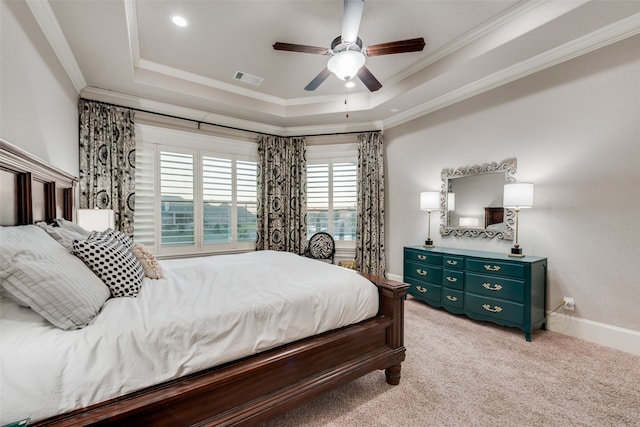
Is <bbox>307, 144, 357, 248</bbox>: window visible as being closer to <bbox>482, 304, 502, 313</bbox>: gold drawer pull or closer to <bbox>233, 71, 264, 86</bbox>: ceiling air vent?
<bbox>233, 71, 264, 86</bbox>: ceiling air vent

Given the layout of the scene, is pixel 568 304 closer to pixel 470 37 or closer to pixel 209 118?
pixel 470 37

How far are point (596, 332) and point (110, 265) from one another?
3.87m

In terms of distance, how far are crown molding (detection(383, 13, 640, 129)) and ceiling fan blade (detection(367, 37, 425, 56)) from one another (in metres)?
1.42

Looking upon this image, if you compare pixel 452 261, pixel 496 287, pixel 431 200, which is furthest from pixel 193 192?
pixel 496 287

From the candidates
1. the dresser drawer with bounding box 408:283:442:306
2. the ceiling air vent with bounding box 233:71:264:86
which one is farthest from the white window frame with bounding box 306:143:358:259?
the ceiling air vent with bounding box 233:71:264:86

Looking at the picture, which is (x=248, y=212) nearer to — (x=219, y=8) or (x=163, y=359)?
(x=219, y=8)

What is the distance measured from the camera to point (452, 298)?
3113 millimetres

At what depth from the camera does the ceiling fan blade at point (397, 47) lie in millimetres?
2242

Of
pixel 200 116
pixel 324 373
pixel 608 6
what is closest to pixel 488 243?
pixel 608 6

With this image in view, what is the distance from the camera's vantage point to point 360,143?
4.64 meters

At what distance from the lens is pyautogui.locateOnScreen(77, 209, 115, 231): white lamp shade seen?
2.64 meters

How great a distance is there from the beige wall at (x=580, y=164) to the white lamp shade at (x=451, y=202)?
0.49 m

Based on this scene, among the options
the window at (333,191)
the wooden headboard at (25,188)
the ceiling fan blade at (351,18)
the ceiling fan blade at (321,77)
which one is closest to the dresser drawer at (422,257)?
the window at (333,191)

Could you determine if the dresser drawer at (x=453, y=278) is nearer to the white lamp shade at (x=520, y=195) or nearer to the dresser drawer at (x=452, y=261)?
the dresser drawer at (x=452, y=261)
